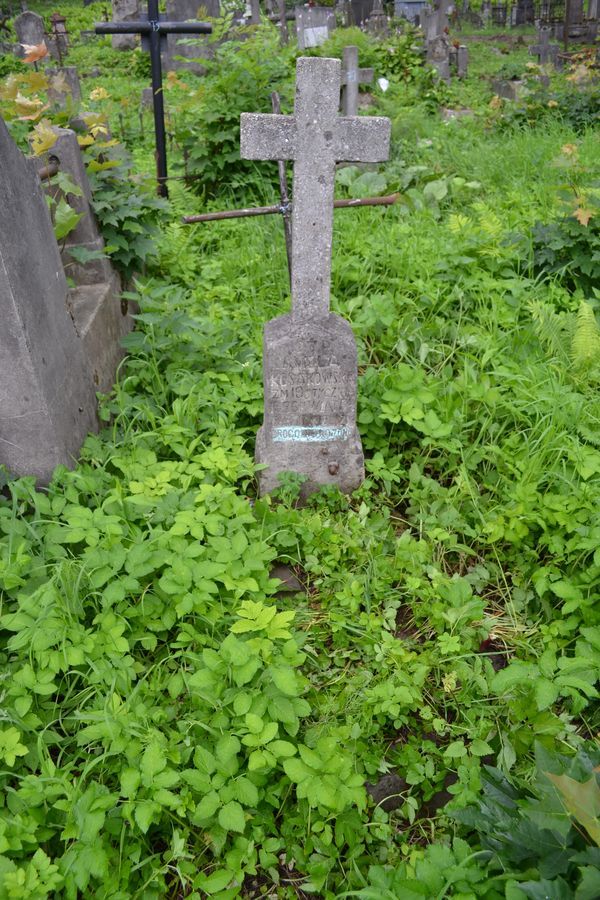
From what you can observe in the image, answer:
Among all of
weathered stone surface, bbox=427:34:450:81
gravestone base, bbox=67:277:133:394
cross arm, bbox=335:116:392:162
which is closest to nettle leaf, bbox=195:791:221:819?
gravestone base, bbox=67:277:133:394

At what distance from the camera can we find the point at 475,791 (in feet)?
6.08

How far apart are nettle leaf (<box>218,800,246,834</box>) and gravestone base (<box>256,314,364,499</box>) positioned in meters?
1.49

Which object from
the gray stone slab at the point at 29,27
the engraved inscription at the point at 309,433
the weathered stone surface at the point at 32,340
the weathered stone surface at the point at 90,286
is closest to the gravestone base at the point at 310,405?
the engraved inscription at the point at 309,433

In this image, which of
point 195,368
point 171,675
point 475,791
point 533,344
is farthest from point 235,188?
point 475,791

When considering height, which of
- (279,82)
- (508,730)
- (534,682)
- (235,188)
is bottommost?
(508,730)

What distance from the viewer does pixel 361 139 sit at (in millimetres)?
2666

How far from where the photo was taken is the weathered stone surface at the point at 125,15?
1421 cm

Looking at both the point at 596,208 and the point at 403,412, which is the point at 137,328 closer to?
the point at 403,412

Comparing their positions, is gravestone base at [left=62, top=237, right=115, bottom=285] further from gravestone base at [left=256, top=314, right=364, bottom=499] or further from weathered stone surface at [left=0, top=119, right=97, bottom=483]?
gravestone base at [left=256, top=314, right=364, bottom=499]

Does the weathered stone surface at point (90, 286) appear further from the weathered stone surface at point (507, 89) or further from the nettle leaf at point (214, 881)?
the weathered stone surface at point (507, 89)

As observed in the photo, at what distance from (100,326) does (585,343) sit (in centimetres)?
244

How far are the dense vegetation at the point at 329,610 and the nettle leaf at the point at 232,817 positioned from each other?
10 mm

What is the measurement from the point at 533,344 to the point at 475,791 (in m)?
2.47

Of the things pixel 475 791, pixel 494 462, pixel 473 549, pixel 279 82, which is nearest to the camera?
pixel 475 791
